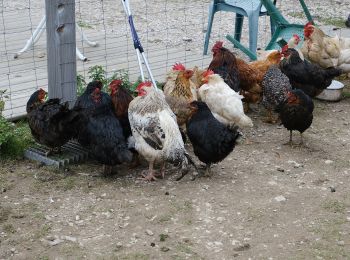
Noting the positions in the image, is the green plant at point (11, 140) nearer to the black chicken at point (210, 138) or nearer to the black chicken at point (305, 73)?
the black chicken at point (210, 138)

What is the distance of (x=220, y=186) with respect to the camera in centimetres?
556

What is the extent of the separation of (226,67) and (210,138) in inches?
71.1

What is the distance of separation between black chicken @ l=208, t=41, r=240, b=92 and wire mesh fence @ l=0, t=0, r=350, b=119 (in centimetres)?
114

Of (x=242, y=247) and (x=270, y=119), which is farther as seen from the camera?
(x=270, y=119)

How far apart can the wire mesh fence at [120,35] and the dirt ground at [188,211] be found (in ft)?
5.63

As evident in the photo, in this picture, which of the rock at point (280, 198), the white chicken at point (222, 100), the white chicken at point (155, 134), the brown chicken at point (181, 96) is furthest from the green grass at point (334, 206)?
the brown chicken at point (181, 96)

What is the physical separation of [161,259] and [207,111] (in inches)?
71.5

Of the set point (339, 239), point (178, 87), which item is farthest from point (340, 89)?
point (339, 239)

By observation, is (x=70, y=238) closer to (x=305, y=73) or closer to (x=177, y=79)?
(x=177, y=79)

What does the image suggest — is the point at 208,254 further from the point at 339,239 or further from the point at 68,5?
the point at 68,5

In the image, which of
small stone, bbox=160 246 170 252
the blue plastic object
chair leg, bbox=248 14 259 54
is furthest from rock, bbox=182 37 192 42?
small stone, bbox=160 246 170 252

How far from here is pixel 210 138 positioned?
5551 millimetres

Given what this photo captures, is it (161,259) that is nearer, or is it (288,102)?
(161,259)

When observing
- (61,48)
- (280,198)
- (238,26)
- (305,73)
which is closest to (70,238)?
(280,198)
